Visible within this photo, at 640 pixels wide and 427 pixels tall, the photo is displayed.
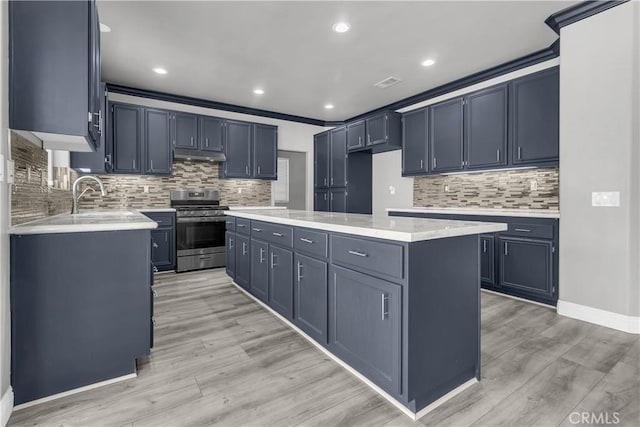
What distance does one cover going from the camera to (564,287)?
3.06 m

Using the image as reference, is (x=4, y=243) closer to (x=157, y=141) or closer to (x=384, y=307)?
(x=384, y=307)

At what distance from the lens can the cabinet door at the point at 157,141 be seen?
16.1 feet

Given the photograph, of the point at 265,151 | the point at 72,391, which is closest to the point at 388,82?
the point at 265,151

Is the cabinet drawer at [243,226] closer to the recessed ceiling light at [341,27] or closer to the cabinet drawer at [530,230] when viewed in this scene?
the recessed ceiling light at [341,27]

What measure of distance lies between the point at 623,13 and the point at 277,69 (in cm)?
341

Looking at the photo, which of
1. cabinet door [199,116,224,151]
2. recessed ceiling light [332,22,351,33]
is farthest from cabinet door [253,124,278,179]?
recessed ceiling light [332,22,351,33]

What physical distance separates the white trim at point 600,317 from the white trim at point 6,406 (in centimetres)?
403

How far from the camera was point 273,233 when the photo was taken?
2.86 metres

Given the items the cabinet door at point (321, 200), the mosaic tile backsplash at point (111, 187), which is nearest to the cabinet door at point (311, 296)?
the mosaic tile backsplash at point (111, 187)

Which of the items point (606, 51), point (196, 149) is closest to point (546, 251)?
point (606, 51)

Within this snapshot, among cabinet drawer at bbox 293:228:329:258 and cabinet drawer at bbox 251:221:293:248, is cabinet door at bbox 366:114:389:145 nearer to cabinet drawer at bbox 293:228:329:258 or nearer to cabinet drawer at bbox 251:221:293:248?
cabinet drawer at bbox 251:221:293:248

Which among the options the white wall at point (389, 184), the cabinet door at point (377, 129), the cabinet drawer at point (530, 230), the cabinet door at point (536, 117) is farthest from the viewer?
the white wall at point (389, 184)

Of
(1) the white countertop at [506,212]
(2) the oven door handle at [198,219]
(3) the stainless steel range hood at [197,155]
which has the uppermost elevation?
(3) the stainless steel range hood at [197,155]

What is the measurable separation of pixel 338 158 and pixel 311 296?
4385 millimetres
